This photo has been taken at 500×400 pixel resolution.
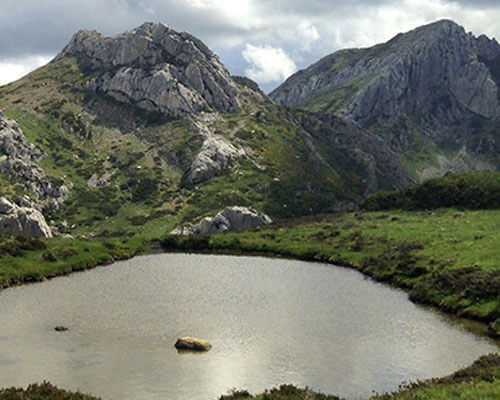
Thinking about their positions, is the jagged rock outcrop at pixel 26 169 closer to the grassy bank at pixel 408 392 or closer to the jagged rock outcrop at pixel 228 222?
the jagged rock outcrop at pixel 228 222

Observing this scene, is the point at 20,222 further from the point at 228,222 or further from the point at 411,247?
the point at 411,247

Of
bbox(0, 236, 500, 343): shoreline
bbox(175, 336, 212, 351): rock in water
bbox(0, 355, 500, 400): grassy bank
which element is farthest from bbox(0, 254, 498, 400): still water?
bbox(0, 355, 500, 400): grassy bank

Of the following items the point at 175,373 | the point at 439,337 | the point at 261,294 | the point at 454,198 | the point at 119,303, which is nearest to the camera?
the point at 175,373

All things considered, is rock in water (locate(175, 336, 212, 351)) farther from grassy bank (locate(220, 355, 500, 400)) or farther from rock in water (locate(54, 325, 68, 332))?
rock in water (locate(54, 325, 68, 332))

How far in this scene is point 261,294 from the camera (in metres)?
70.7

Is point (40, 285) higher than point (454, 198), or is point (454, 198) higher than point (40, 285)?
point (454, 198)

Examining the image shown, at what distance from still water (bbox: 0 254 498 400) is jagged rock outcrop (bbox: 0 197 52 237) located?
57.6 m

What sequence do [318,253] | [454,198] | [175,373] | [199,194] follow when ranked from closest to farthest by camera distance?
[175,373], [318,253], [454,198], [199,194]

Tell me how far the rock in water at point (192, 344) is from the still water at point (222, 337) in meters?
0.94

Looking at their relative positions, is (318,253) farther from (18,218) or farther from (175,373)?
(18,218)

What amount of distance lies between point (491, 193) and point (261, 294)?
83.7m

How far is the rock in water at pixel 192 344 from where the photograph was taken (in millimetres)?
45656

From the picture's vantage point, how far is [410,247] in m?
90.4

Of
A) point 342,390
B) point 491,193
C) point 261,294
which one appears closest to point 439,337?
point 342,390
